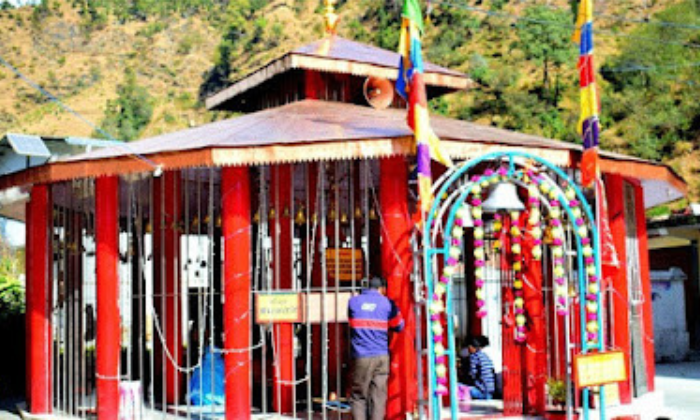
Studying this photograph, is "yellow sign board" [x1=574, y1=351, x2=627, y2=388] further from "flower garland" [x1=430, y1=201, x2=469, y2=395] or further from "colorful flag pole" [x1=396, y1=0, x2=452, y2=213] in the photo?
"colorful flag pole" [x1=396, y1=0, x2=452, y2=213]

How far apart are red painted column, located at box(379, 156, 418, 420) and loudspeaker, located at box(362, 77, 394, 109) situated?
2952mm

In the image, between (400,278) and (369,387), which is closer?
(369,387)

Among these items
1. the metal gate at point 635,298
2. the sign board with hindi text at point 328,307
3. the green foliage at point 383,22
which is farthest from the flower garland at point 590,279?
the green foliage at point 383,22

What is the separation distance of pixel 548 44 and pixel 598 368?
48.1 m

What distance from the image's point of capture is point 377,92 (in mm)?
12188

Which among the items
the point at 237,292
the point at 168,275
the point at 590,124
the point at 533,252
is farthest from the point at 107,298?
the point at 590,124

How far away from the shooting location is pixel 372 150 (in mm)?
9102

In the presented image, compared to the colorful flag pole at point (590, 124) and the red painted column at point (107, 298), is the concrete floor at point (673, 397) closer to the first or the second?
the colorful flag pole at point (590, 124)

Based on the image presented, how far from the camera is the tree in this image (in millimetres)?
52062

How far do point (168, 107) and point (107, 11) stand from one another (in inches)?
1078

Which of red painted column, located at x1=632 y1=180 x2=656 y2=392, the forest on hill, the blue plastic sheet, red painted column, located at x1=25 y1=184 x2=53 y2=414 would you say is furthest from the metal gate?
the forest on hill

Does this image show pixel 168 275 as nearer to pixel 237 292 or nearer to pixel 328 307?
pixel 237 292

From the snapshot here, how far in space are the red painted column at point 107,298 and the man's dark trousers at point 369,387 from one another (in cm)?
305

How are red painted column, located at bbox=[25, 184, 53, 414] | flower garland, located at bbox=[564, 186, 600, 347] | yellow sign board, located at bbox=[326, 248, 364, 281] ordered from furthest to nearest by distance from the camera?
yellow sign board, located at bbox=[326, 248, 364, 281] < red painted column, located at bbox=[25, 184, 53, 414] < flower garland, located at bbox=[564, 186, 600, 347]
